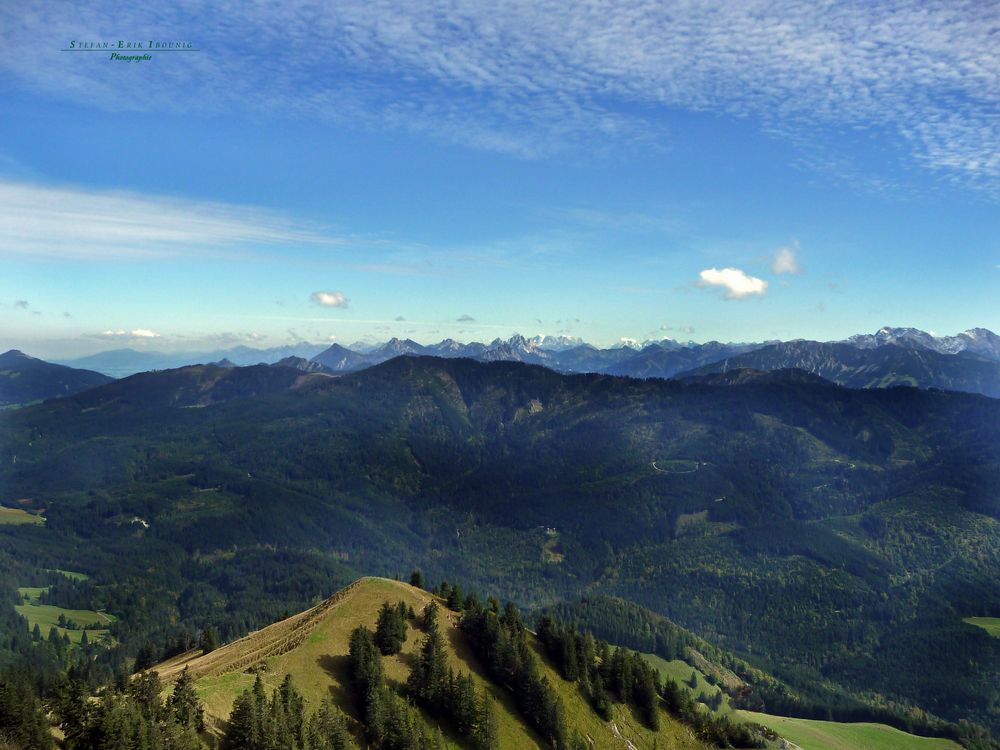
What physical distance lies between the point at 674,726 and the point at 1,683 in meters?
110

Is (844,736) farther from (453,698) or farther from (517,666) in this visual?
(453,698)

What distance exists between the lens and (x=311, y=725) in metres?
73.0

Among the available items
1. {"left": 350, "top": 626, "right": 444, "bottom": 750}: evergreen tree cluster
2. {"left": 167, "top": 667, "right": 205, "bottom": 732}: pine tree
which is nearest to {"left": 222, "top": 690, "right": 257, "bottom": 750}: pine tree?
{"left": 167, "top": 667, "right": 205, "bottom": 732}: pine tree

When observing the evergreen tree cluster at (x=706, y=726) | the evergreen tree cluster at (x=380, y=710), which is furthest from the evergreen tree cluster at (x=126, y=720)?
the evergreen tree cluster at (x=706, y=726)

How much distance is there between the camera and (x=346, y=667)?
98.3m

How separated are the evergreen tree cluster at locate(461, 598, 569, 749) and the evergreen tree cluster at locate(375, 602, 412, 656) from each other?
15.1 meters

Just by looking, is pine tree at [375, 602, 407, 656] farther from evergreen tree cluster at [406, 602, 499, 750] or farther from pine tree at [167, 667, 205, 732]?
pine tree at [167, 667, 205, 732]

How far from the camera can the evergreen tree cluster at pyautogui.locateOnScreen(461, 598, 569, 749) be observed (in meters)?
104

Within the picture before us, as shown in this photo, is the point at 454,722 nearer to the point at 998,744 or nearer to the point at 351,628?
the point at 351,628

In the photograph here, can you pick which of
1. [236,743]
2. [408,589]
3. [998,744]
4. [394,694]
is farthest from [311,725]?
[998,744]

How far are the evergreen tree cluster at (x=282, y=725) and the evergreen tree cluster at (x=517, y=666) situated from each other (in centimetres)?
3732

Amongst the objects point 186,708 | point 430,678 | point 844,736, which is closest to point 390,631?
→ point 430,678

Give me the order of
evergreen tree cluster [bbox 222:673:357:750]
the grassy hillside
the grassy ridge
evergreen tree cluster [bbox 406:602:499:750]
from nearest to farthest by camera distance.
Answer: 1. evergreen tree cluster [bbox 222:673:357:750]
2. the grassy hillside
3. evergreen tree cluster [bbox 406:602:499:750]
4. the grassy ridge

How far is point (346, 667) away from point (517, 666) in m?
30.7
